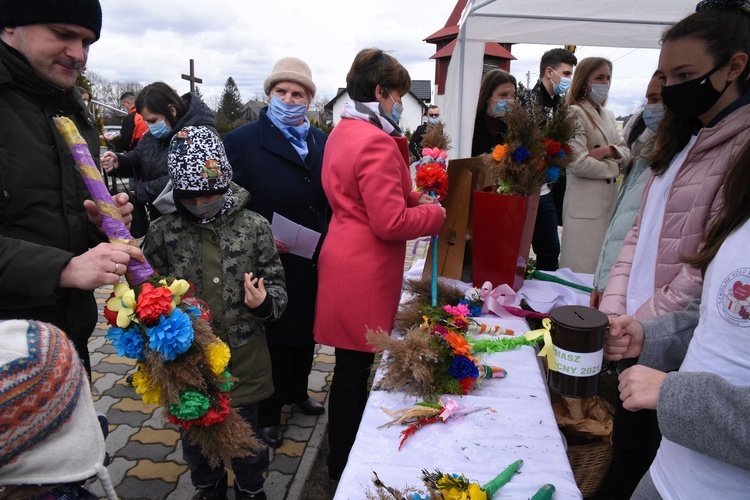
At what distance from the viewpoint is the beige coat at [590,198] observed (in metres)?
3.45

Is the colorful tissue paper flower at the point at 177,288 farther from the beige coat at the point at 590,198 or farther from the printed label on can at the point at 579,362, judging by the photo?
the beige coat at the point at 590,198

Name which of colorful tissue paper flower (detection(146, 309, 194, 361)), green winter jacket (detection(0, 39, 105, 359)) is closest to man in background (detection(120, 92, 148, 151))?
green winter jacket (detection(0, 39, 105, 359))

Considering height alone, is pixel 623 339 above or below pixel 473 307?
above

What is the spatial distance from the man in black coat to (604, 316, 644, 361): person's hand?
53.3 inches

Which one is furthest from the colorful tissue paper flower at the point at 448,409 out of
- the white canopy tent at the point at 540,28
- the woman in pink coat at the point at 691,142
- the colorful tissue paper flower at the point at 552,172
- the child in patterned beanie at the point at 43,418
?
the white canopy tent at the point at 540,28

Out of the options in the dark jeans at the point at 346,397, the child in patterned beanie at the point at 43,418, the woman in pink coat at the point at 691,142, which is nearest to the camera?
the child in patterned beanie at the point at 43,418

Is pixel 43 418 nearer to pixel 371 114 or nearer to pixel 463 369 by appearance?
pixel 463 369

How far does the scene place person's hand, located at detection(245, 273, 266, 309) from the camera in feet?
6.06

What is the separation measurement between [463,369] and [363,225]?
0.82 metres

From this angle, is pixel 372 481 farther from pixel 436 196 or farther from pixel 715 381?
pixel 436 196

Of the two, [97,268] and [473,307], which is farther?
[473,307]

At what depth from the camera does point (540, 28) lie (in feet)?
12.4

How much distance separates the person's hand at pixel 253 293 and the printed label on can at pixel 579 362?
44.1 inches

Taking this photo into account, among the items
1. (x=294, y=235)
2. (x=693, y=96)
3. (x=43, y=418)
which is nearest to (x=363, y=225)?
(x=294, y=235)
